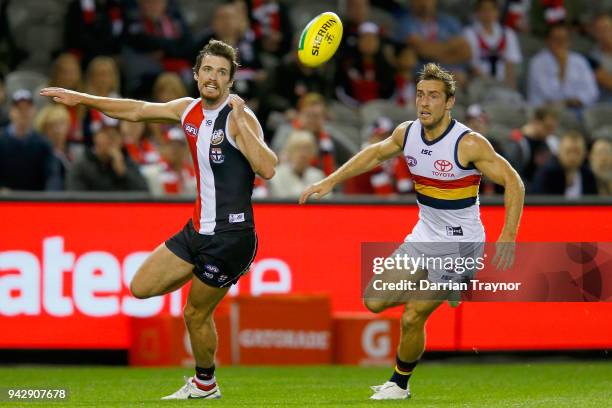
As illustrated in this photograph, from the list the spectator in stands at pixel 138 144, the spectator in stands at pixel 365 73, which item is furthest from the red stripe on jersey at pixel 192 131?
the spectator in stands at pixel 365 73

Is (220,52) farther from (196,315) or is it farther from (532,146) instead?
(532,146)

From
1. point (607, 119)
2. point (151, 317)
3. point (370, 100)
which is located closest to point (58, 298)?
point (151, 317)

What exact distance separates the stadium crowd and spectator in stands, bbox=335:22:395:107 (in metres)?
0.02

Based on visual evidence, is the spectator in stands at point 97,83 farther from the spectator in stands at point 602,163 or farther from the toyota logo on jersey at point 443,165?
the toyota logo on jersey at point 443,165

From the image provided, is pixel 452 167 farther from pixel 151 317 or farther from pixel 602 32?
pixel 602 32

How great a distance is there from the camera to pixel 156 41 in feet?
55.8

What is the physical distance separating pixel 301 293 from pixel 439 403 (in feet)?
13.3

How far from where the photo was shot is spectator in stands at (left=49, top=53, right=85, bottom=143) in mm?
15688

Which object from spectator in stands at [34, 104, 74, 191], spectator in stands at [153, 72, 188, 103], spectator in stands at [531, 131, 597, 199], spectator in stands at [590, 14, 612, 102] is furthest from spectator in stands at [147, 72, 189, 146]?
spectator in stands at [590, 14, 612, 102]

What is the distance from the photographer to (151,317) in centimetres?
1351

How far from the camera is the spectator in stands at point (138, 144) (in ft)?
49.6

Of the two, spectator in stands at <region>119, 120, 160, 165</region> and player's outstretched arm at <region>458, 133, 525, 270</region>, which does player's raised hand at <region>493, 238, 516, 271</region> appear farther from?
spectator in stands at <region>119, 120, 160, 165</region>

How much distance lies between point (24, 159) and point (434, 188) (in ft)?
17.7

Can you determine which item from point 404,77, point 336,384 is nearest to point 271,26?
point 404,77
